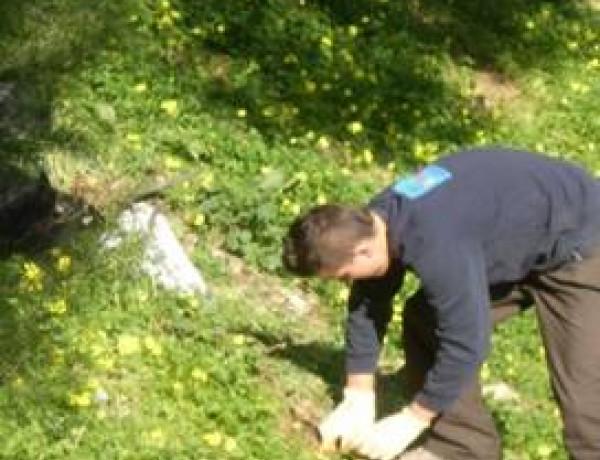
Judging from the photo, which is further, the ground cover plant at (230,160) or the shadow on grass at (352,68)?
the shadow on grass at (352,68)

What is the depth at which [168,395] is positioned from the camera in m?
5.29

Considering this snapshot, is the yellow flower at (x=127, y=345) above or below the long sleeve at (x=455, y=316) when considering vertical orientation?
below

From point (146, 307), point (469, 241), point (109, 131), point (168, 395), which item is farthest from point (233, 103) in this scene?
point (469, 241)

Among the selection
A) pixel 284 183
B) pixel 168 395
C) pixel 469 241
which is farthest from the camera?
pixel 284 183

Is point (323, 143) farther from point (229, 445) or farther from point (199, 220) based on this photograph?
point (229, 445)

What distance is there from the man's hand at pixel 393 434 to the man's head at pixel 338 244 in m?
0.59

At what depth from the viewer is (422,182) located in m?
4.57

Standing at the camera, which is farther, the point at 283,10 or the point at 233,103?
the point at 283,10

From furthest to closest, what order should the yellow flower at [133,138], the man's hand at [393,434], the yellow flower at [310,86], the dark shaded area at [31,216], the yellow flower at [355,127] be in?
1. the yellow flower at [310,86]
2. the yellow flower at [355,127]
3. the yellow flower at [133,138]
4. the dark shaded area at [31,216]
5. the man's hand at [393,434]

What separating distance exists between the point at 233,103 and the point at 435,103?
156 centimetres

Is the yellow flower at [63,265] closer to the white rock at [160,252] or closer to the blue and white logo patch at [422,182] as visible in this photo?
the white rock at [160,252]

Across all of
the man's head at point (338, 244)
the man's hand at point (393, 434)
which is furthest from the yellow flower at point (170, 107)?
the man's head at point (338, 244)

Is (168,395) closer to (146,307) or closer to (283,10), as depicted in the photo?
(146,307)

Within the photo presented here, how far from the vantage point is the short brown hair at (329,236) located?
4301 mm
